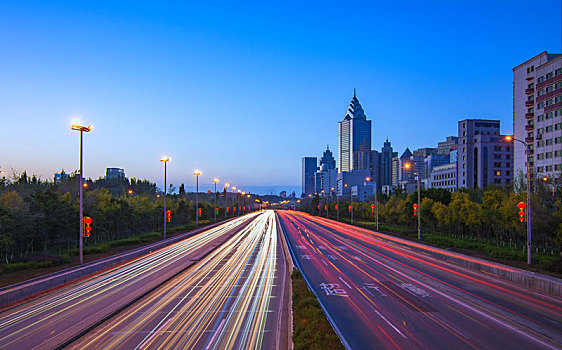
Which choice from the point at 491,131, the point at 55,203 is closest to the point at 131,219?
the point at 55,203

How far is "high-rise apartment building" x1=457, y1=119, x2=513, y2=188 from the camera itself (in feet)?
325

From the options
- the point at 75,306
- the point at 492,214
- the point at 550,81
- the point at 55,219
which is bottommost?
the point at 75,306

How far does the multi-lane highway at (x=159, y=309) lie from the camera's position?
11258 mm

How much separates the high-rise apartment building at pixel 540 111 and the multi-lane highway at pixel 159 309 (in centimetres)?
6155

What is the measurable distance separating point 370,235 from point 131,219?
32321 millimetres

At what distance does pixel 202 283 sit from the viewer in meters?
19.4

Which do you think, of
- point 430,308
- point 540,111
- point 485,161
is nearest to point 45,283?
point 430,308

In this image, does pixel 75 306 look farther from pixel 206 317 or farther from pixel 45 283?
pixel 206 317

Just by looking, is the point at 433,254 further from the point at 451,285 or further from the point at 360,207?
the point at 360,207

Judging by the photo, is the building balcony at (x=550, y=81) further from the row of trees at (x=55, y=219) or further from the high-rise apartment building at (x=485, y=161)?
the row of trees at (x=55, y=219)

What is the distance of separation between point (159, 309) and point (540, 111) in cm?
7950

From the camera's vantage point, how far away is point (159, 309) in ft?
47.1

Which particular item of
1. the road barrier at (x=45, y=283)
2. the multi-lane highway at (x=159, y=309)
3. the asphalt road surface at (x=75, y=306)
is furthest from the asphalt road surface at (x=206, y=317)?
the road barrier at (x=45, y=283)

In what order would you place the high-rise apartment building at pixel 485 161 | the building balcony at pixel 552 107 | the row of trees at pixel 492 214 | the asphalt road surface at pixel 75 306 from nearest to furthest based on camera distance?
the asphalt road surface at pixel 75 306 → the row of trees at pixel 492 214 → the building balcony at pixel 552 107 → the high-rise apartment building at pixel 485 161
